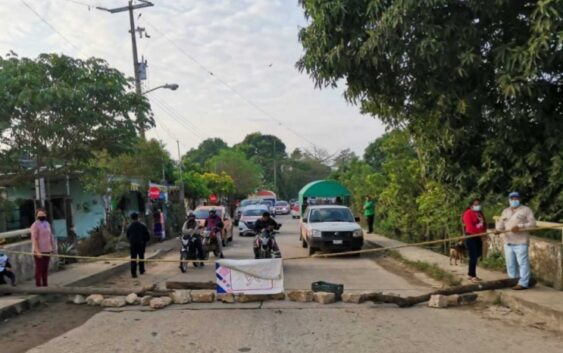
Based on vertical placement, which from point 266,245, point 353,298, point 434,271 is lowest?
point 434,271

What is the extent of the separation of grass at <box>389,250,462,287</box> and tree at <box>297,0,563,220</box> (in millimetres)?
2143

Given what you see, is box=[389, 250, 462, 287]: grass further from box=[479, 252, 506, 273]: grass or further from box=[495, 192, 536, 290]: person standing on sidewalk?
box=[495, 192, 536, 290]: person standing on sidewalk

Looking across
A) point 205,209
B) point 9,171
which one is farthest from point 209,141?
point 9,171

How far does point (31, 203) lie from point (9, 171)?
10629 mm

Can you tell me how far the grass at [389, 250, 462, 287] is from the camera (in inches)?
454

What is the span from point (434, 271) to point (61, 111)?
9.63 m

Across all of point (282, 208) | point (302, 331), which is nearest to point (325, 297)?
point (302, 331)

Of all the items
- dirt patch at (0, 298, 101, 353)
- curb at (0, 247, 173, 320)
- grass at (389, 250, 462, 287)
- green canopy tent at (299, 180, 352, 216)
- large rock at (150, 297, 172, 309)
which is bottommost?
grass at (389, 250, 462, 287)

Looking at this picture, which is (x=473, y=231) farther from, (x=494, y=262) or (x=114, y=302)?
(x=114, y=302)

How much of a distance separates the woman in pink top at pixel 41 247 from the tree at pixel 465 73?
19.8 ft

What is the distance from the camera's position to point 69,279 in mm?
12109

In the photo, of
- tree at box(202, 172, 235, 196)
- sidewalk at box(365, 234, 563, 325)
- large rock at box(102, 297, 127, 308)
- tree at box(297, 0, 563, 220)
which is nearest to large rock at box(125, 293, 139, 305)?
large rock at box(102, 297, 127, 308)

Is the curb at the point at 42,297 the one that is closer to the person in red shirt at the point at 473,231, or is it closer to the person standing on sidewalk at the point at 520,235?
the person in red shirt at the point at 473,231

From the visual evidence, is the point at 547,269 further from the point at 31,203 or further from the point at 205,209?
the point at 31,203
